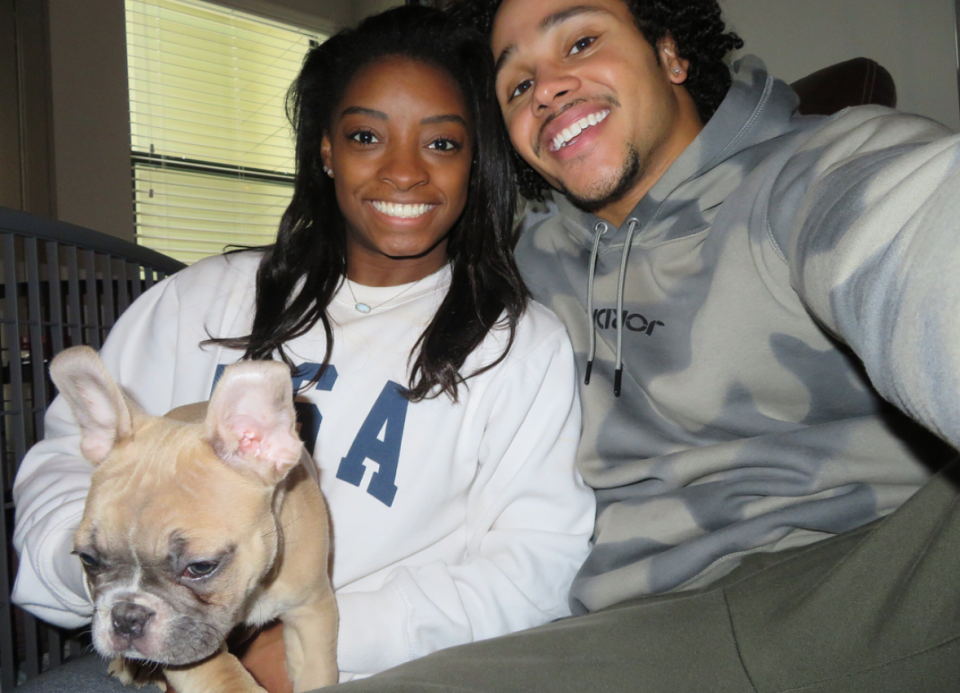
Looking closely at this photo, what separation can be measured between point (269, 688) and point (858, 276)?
1.40 meters

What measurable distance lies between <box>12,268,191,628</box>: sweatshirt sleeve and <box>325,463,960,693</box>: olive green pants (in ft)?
2.57

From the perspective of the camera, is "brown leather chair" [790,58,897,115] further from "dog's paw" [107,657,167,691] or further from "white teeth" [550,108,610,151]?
"dog's paw" [107,657,167,691]

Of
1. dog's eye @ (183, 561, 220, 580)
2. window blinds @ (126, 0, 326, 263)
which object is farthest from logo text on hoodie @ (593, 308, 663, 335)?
window blinds @ (126, 0, 326, 263)

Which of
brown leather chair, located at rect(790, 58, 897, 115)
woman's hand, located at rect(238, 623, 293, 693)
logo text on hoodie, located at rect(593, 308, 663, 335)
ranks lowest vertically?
woman's hand, located at rect(238, 623, 293, 693)

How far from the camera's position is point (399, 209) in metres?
1.81

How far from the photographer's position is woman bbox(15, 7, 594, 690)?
5.07 feet

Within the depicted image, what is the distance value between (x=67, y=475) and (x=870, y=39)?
3.00 m

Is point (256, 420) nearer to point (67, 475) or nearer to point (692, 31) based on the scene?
point (67, 475)

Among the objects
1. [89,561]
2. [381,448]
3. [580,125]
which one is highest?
[580,125]

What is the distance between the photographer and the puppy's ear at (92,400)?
3.88 ft

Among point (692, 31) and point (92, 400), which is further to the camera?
point (692, 31)

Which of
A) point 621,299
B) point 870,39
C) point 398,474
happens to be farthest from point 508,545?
point 870,39

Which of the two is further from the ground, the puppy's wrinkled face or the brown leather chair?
the brown leather chair

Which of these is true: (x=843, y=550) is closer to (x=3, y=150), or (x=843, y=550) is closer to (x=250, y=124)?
(x=3, y=150)
